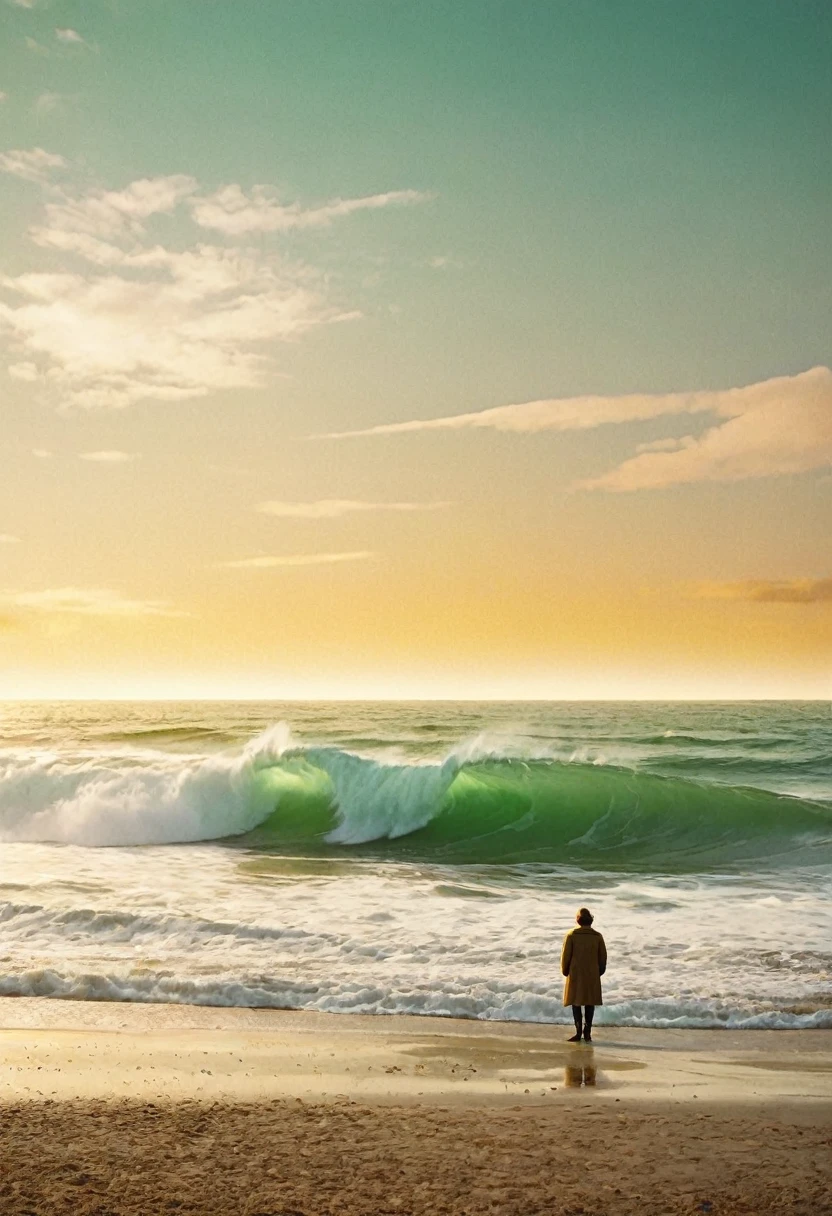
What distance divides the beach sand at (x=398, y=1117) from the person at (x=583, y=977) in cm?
25

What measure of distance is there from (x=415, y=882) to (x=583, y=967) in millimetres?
8221

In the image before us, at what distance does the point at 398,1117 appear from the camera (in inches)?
256

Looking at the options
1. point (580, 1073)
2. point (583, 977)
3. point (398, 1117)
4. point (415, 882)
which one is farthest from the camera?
point (415, 882)

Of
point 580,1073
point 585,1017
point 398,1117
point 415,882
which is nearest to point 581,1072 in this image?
point 580,1073

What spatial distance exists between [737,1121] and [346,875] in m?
11.6

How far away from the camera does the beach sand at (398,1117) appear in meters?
5.29

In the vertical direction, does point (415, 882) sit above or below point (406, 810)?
below

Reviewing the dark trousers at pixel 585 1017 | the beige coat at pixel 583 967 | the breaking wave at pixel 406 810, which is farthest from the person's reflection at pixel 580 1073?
the breaking wave at pixel 406 810

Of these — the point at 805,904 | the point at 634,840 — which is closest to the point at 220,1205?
the point at 805,904

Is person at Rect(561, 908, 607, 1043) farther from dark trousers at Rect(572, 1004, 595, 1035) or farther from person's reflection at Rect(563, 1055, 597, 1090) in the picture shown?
person's reflection at Rect(563, 1055, 597, 1090)

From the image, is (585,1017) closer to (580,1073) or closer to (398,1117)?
(580,1073)

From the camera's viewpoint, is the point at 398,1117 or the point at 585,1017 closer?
the point at 398,1117

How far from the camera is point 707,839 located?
76.4ft

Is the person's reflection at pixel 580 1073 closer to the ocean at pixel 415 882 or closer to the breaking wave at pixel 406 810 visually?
the ocean at pixel 415 882
